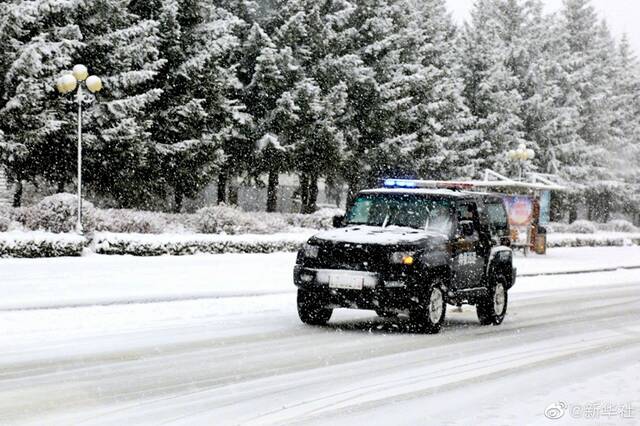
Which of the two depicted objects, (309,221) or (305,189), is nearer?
(309,221)

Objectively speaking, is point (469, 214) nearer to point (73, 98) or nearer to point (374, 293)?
point (374, 293)

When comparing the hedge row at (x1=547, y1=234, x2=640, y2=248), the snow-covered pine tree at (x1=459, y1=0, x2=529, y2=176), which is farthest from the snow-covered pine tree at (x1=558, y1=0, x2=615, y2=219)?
the hedge row at (x1=547, y1=234, x2=640, y2=248)

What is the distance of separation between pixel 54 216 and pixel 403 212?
A: 13730 mm

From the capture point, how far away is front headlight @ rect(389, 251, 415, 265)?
13.0 metres

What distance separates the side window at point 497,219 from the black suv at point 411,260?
2cm

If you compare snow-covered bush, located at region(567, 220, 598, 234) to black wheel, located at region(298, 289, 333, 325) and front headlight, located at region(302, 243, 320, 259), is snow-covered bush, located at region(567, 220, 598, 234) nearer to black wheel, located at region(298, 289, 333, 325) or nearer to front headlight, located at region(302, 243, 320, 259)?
black wheel, located at region(298, 289, 333, 325)

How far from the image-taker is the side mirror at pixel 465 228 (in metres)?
14.3

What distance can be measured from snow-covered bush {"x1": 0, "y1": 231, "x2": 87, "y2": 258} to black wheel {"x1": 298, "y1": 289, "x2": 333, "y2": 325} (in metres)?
10.3

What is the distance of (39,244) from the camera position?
74.0ft

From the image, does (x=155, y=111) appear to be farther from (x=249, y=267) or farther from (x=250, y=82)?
(x=249, y=267)

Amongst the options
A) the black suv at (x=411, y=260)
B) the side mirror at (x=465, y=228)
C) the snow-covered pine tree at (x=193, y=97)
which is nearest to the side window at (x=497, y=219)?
the black suv at (x=411, y=260)

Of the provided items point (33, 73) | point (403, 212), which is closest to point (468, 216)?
point (403, 212)

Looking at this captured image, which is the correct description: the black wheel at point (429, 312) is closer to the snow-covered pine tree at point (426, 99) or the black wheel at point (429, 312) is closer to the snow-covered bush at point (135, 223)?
the snow-covered bush at point (135, 223)

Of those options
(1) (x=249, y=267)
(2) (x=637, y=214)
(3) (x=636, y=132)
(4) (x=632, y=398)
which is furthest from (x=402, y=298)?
(2) (x=637, y=214)
